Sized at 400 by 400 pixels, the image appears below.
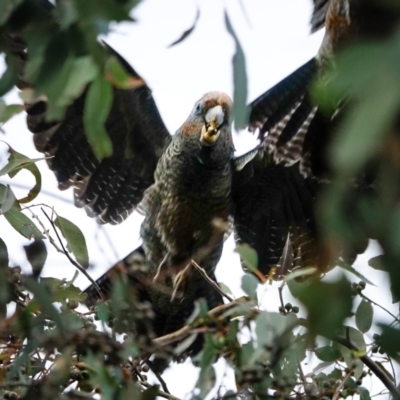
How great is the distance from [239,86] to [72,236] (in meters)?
1.66

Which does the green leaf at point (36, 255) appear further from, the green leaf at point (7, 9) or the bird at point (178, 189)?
the bird at point (178, 189)

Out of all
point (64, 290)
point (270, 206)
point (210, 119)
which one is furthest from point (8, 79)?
point (270, 206)

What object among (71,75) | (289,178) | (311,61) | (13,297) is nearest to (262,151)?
(289,178)

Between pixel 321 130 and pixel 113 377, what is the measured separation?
1886mm

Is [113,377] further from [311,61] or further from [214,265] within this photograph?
[214,265]

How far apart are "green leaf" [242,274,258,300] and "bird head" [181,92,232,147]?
2257 mm

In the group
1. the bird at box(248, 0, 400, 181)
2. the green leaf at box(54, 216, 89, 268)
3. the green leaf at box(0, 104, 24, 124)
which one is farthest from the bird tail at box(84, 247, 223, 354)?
the green leaf at box(0, 104, 24, 124)

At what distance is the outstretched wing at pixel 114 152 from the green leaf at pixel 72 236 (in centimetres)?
157

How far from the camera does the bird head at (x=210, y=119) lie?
4.01m

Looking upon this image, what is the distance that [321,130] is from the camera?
3.24 m

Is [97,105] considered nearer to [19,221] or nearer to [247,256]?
[247,256]

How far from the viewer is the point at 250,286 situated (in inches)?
68.9

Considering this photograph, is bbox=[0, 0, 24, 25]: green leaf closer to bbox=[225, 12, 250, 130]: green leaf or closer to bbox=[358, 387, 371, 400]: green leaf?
bbox=[225, 12, 250, 130]: green leaf

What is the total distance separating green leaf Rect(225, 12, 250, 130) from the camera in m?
1.05
